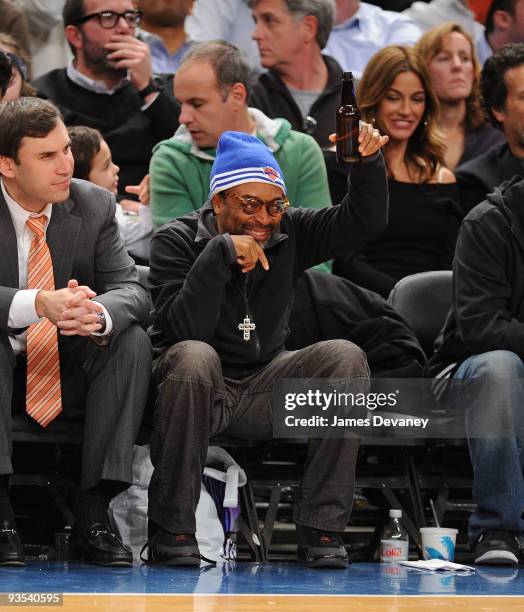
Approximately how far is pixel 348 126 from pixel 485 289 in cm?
87

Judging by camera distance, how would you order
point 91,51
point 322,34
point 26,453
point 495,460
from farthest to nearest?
1. point 322,34
2. point 91,51
3. point 26,453
4. point 495,460

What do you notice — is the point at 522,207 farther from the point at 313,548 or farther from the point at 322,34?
the point at 322,34

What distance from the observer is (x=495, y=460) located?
4238 mm

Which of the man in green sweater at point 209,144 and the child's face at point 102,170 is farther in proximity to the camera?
the man in green sweater at point 209,144

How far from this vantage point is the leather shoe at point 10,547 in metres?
3.81

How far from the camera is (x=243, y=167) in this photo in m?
4.34

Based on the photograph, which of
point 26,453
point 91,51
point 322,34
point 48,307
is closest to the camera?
point 48,307

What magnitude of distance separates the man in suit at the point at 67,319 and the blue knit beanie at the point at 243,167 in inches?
16.5

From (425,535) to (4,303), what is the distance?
1.64 meters

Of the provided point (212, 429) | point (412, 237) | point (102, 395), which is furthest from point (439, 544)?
point (412, 237)

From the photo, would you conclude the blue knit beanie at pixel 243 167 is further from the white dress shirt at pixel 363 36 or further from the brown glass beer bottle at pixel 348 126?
the white dress shirt at pixel 363 36

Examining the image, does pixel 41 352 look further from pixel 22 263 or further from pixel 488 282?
pixel 488 282

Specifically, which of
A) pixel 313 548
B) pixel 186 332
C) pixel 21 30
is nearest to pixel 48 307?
pixel 186 332

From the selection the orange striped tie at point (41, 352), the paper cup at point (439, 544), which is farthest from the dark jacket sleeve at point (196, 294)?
the paper cup at point (439, 544)
